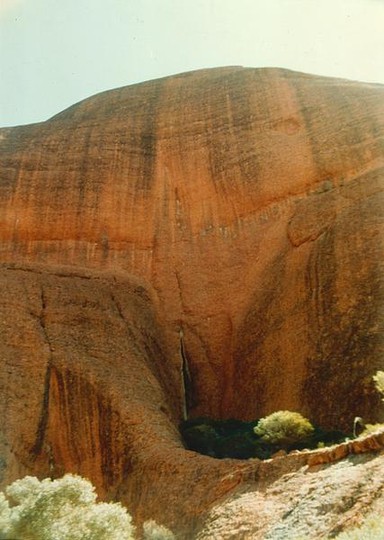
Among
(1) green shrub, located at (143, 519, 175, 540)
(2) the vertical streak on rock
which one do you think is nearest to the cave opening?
(1) green shrub, located at (143, 519, 175, 540)

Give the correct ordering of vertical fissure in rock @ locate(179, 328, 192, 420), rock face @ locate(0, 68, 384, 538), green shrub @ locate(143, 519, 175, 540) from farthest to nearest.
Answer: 1. vertical fissure in rock @ locate(179, 328, 192, 420)
2. rock face @ locate(0, 68, 384, 538)
3. green shrub @ locate(143, 519, 175, 540)

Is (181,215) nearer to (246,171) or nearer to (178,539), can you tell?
(246,171)

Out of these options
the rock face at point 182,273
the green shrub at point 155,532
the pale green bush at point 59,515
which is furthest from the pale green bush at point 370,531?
the rock face at point 182,273

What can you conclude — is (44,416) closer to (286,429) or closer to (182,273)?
(286,429)

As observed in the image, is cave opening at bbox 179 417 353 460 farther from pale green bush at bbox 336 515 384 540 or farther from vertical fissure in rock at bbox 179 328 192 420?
pale green bush at bbox 336 515 384 540

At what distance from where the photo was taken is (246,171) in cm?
2983

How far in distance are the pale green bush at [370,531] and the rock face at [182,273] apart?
555 cm

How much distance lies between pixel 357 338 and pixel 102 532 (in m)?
10.4

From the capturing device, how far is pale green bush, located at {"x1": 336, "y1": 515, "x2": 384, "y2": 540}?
33.3 feet

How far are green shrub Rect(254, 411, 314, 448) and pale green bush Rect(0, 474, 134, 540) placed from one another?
6266mm

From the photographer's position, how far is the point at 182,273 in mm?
28594

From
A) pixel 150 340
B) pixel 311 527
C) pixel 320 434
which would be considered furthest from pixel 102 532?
pixel 150 340

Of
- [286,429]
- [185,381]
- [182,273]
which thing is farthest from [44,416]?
[182,273]

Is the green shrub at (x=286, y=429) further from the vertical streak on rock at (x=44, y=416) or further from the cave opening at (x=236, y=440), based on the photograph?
the vertical streak on rock at (x=44, y=416)
